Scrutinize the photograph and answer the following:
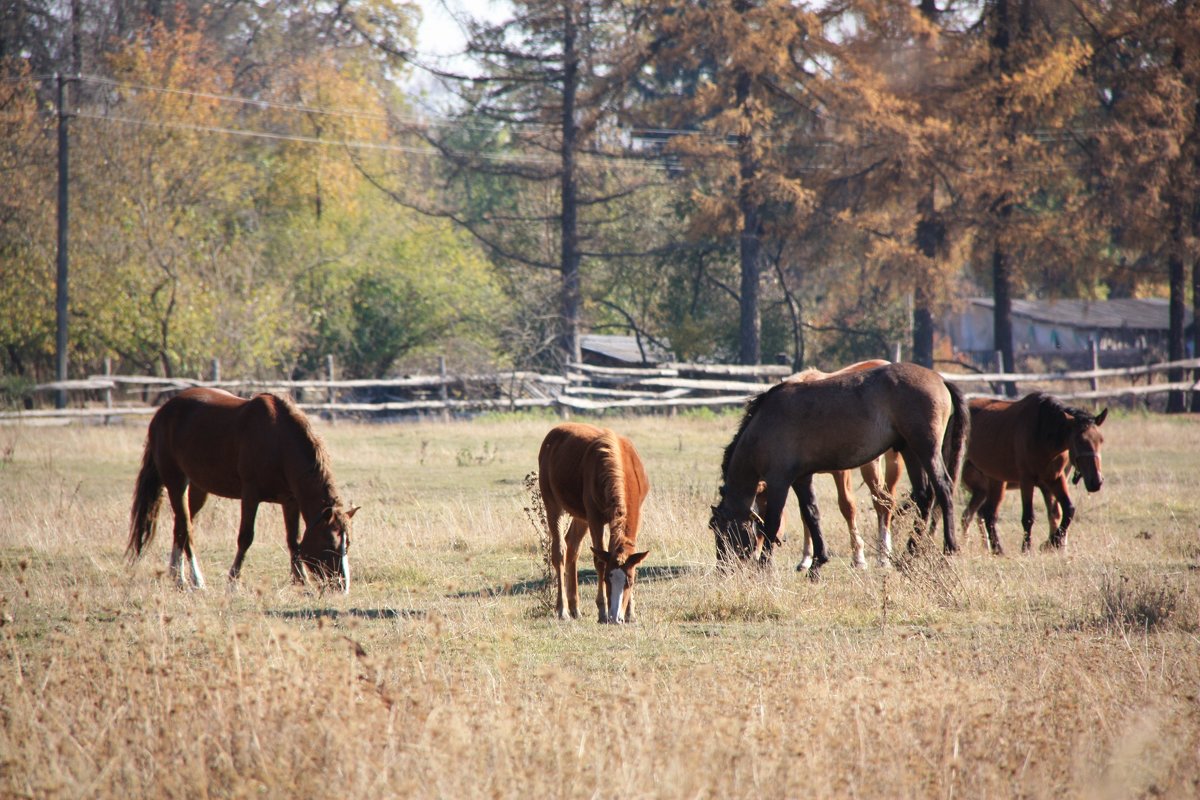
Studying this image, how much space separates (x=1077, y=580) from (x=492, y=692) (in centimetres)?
492

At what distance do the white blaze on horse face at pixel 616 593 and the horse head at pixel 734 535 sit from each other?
1.49m

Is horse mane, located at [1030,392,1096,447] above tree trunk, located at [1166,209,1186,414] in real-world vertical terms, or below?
below

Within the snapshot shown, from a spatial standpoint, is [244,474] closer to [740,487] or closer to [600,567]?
[600,567]

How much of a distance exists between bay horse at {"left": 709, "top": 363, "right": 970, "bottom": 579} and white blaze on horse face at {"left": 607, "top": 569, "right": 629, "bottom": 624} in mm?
1686

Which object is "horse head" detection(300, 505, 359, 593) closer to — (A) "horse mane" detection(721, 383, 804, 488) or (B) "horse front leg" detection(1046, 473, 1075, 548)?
(A) "horse mane" detection(721, 383, 804, 488)

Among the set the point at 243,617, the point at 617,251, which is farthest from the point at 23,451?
the point at 617,251

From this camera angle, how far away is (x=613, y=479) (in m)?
7.25

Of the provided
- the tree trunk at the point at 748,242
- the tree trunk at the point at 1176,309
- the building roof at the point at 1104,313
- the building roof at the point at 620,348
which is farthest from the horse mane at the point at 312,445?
the building roof at the point at 1104,313

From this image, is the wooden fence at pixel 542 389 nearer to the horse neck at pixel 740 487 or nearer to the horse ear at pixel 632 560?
the horse neck at pixel 740 487

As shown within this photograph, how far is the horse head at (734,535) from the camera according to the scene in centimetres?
870

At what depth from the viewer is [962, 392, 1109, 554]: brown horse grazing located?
10.3 m

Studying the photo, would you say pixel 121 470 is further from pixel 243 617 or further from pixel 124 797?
pixel 124 797

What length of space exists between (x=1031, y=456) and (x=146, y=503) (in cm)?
768

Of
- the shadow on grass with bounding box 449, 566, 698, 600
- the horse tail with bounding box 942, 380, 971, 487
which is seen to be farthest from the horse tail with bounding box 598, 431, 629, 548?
the horse tail with bounding box 942, 380, 971, 487
